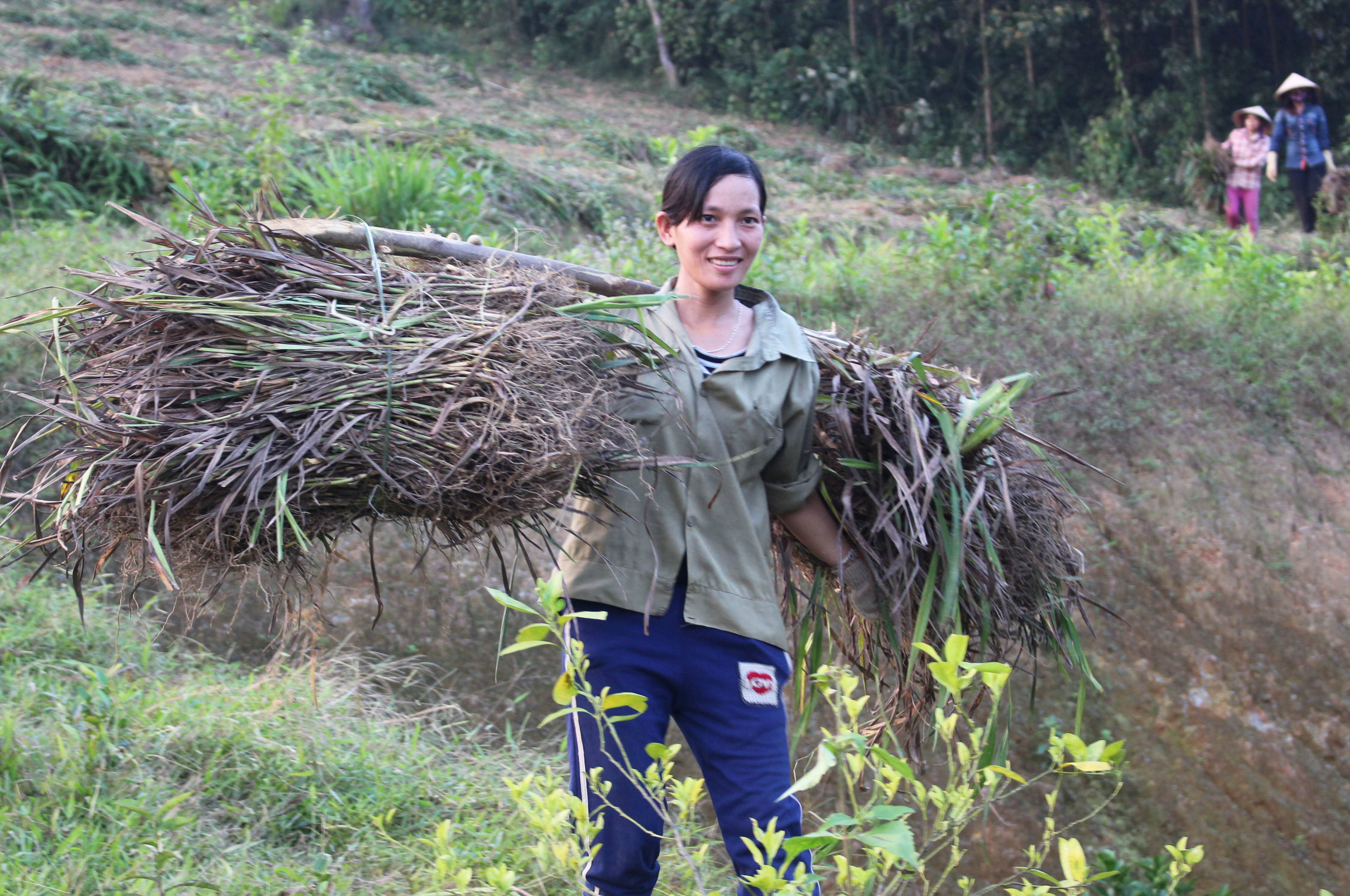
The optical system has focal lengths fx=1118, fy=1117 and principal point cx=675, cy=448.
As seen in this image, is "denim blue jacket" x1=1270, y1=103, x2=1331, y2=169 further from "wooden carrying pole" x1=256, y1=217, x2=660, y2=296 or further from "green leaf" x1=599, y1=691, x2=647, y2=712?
"green leaf" x1=599, y1=691, x2=647, y2=712

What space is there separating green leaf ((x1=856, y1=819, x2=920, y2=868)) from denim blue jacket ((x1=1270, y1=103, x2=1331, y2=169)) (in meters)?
8.78

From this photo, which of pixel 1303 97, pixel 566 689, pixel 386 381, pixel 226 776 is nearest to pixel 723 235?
pixel 386 381

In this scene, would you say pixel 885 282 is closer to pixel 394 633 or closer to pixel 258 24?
pixel 394 633

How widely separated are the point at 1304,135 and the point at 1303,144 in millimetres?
67

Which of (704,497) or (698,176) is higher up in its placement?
(698,176)

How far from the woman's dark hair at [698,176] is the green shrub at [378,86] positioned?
8.50m

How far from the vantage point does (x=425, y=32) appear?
48.2 ft

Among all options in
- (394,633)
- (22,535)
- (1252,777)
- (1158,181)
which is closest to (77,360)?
(22,535)

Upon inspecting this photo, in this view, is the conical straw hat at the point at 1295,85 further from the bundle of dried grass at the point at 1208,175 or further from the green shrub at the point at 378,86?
the green shrub at the point at 378,86

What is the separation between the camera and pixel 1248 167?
840 cm

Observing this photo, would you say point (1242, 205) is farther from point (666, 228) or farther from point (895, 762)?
point (895, 762)

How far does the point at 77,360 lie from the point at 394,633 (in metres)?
1.49

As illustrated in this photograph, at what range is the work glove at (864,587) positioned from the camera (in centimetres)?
216

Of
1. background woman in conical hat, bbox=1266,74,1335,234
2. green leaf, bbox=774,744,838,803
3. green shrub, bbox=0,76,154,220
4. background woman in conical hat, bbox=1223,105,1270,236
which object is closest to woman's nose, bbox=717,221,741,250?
green leaf, bbox=774,744,838,803
